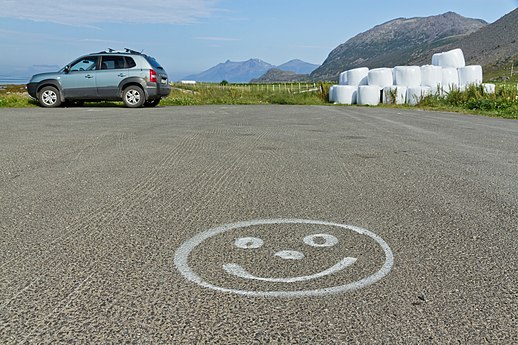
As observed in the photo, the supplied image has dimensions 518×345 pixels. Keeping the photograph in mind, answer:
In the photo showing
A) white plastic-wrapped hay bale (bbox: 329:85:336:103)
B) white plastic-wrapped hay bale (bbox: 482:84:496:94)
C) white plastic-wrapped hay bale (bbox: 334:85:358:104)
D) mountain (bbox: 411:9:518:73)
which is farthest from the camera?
mountain (bbox: 411:9:518:73)

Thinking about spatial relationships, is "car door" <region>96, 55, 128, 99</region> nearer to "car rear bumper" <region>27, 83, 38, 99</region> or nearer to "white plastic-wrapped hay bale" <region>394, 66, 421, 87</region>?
"car rear bumper" <region>27, 83, 38, 99</region>

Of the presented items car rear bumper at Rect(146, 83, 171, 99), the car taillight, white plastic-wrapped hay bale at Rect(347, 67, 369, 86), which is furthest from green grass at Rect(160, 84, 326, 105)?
the car taillight

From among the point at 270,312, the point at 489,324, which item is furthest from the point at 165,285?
the point at 489,324

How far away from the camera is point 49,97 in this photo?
17.2 m

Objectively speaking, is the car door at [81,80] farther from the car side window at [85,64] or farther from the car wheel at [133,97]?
the car wheel at [133,97]

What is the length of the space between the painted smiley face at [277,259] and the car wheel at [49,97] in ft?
50.0

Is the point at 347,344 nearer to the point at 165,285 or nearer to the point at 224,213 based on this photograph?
the point at 165,285

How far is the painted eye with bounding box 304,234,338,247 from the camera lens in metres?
3.48

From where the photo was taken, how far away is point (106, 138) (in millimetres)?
8758

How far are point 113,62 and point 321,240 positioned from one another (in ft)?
49.5

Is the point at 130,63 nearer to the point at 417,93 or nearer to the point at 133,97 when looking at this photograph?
the point at 133,97

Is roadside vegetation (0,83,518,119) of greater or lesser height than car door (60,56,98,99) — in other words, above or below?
below

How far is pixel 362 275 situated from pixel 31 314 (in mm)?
1819

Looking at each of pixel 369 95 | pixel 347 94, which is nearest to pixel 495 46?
pixel 347 94
